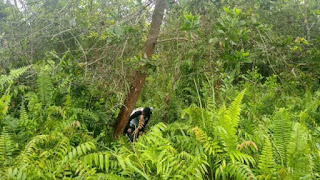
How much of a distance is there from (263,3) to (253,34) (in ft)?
1.47

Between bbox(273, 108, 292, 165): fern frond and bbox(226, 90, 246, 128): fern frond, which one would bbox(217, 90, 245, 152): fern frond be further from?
bbox(273, 108, 292, 165): fern frond

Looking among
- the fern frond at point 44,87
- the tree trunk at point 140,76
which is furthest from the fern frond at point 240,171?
the fern frond at point 44,87

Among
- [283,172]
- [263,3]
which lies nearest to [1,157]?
[283,172]

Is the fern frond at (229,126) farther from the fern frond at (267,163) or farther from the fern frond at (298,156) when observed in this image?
the fern frond at (298,156)

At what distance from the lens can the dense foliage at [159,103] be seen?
238 cm

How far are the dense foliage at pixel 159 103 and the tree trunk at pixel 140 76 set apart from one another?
0.10m

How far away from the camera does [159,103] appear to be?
4.14 meters

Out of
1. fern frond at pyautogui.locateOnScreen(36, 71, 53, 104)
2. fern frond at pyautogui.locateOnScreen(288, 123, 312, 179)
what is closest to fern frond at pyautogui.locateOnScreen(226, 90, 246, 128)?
fern frond at pyautogui.locateOnScreen(288, 123, 312, 179)

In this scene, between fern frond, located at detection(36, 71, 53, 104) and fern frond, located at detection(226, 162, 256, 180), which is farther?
fern frond, located at detection(36, 71, 53, 104)

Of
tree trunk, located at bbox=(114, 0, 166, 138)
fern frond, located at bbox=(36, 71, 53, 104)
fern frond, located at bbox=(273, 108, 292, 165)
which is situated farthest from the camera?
fern frond, located at bbox=(36, 71, 53, 104)

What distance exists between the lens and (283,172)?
89.0 inches

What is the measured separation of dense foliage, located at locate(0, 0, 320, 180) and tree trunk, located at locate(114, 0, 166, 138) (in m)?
0.10

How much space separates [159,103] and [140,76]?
2.77ft

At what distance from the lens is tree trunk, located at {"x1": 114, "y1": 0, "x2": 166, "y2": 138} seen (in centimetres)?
329
